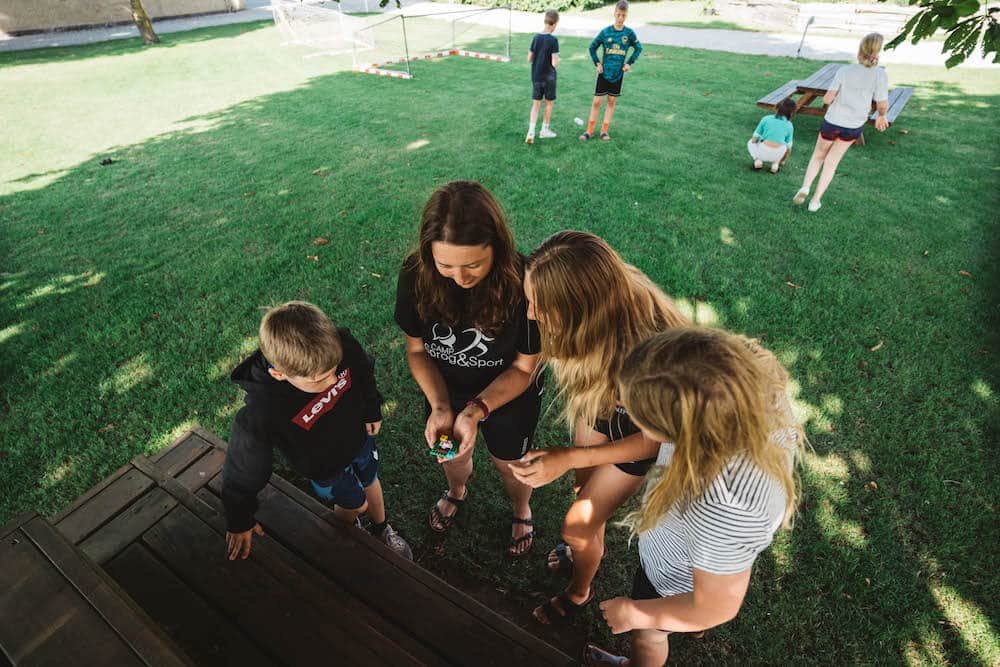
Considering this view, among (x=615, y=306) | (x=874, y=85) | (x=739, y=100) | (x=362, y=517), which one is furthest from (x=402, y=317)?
(x=739, y=100)

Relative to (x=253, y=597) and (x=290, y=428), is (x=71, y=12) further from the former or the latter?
(x=253, y=597)

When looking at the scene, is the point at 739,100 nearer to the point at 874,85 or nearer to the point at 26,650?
the point at 874,85

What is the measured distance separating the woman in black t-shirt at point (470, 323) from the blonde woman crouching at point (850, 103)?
233 inches

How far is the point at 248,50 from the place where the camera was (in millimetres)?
15789

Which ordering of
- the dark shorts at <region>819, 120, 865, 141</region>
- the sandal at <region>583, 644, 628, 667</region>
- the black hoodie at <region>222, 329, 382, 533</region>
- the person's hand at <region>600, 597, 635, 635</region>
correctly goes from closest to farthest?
the person's hand at <region>600, 597, 635, 635</region> < the black hoodie at <region>222, 329, 382, 533</region> < the sandal at <region>583, 644, 628, 667</region> < the dark shorts at <region>819, 120, 865, 141</region>

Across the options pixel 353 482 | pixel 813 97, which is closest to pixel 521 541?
pixel 353 482

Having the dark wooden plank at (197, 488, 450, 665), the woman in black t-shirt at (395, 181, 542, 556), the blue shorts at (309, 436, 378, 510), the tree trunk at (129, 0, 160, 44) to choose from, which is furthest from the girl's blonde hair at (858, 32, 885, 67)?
the tree trunk at (129, 0, 160, 44)

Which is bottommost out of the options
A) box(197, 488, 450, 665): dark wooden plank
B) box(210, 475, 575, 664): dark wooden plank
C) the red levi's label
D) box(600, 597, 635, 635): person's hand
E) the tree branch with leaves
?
box(210, 475, 575, 664): dark wooden plank

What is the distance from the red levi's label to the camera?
223 cm

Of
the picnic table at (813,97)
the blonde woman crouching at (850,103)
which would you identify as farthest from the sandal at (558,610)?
the picnic table at (813,97)

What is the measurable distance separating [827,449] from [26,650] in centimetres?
440

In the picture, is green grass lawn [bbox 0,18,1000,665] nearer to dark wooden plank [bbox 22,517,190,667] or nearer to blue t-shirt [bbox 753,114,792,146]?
blue t-shirt [bbox 753,114,792,146]

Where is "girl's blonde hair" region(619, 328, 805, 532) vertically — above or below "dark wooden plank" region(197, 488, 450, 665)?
above

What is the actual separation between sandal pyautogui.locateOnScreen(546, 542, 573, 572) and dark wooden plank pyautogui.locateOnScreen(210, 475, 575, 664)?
2.79 ft
